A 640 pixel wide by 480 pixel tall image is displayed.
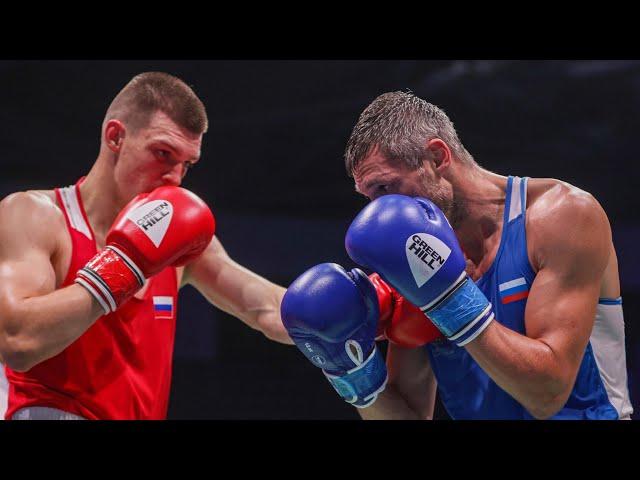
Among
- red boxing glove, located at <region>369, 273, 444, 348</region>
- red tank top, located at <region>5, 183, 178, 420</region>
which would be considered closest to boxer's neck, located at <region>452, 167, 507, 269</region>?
red boxing glove, located at <region>369, 273, 444, 348</region>

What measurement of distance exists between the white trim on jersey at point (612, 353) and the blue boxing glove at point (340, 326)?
2.21 feet

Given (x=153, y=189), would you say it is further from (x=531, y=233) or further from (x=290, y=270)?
(x=290, y=270)

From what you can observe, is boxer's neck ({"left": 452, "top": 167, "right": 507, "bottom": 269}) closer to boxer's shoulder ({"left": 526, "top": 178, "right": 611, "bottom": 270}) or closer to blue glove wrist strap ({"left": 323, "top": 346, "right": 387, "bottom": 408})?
boxer's shoulder ({"left": 526, "top": 178, "right": 611, "bottom": 270})

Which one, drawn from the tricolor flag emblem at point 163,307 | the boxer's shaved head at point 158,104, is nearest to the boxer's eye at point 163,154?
the boxer's shaved head at point 158,104

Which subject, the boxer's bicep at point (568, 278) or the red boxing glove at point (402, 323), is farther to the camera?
the red boxing glove at point (402, 323)

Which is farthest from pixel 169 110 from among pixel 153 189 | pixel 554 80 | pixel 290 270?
pixel 554 80

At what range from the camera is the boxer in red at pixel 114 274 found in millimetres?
2643

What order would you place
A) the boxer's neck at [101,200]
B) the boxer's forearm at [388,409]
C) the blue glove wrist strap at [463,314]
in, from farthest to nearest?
the boxer's neck at [101,200]
the boxer's forearm at [388,409]
the blue glove wrist strap at [463,314]

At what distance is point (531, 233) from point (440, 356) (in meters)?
0.53

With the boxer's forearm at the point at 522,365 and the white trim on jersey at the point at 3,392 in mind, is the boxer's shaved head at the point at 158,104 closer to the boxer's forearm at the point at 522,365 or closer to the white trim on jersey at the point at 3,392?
the white trim on jersey at the point at 3,392

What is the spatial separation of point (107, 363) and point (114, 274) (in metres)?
0.41

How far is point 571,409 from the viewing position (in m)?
2.44

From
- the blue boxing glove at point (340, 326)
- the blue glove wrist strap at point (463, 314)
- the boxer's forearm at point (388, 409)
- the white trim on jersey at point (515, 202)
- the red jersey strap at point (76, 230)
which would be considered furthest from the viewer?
the red jersey strap at point (76, 230)

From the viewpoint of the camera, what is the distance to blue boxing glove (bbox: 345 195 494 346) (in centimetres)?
216
